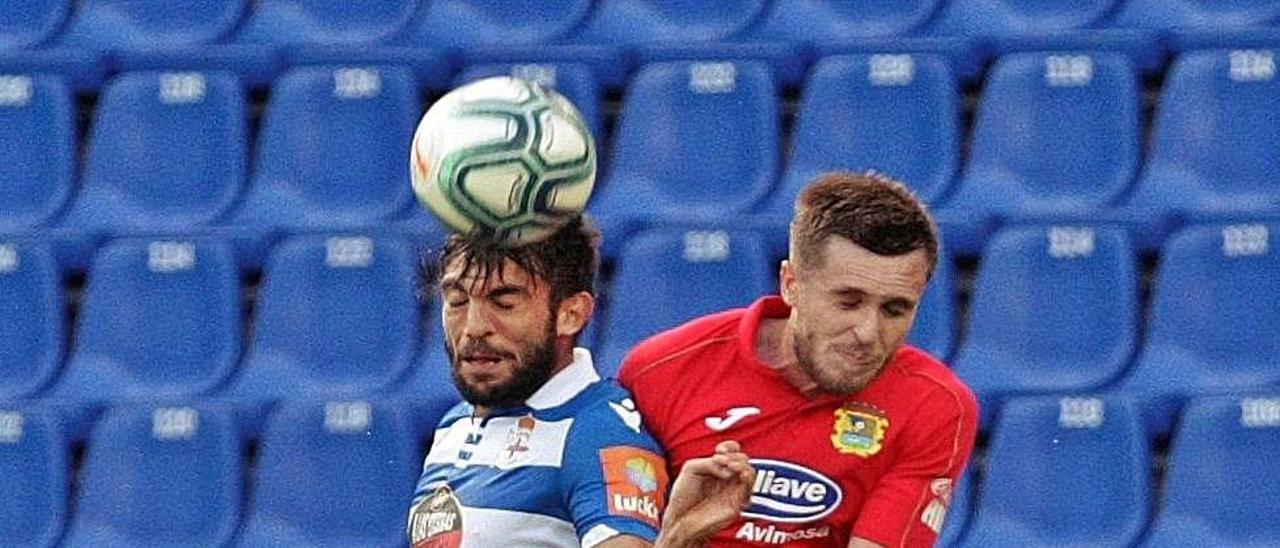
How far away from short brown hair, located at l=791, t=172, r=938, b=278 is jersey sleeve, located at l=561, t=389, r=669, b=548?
348mm

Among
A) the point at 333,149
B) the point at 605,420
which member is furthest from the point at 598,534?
the point at 333,149

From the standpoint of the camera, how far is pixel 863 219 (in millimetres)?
3684

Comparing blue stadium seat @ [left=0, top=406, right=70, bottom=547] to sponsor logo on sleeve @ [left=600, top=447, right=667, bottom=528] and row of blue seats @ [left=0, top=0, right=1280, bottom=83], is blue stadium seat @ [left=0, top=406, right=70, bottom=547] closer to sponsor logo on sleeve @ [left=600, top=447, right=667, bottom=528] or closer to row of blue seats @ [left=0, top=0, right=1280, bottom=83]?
row of blue seats @ [left=0, top=0, right=1280, bottom=83]

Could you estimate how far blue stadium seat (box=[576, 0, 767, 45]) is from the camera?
6457 millimetres

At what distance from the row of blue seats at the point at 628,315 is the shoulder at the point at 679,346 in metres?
1.70

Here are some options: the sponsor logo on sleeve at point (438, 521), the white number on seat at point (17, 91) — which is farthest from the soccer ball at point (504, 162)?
the white number on seat at point (17, 91)

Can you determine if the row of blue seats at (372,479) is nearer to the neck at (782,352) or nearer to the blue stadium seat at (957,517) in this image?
the blue stadium seat at (957,517)

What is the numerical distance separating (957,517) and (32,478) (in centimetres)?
188

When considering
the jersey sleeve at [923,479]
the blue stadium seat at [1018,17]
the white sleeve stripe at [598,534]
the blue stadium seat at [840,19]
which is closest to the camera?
the white sleeve stripe at [598,534]

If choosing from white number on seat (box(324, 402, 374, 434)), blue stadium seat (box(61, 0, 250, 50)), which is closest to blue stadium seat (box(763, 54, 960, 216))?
white number on seat (box(324, 402, 374, 434))

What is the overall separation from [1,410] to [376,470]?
0.81 metres

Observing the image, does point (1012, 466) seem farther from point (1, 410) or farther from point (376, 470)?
point (1, 410)

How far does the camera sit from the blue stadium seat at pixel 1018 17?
6.26m

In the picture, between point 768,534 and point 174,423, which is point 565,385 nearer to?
point 768,534
